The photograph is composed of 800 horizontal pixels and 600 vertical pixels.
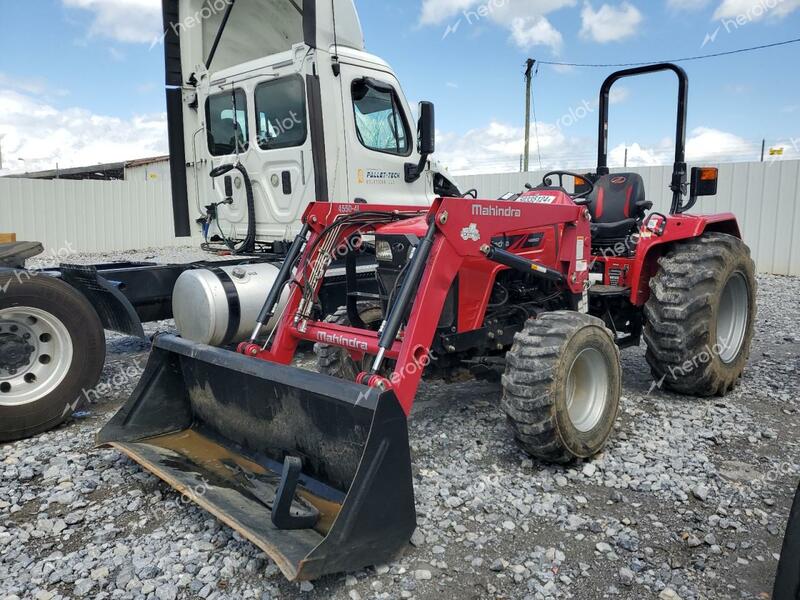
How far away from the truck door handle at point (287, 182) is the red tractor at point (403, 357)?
1.29 meters

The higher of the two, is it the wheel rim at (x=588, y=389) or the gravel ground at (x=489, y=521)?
the wheel rim at (x=588, y=389)

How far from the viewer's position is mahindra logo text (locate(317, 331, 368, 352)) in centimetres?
358

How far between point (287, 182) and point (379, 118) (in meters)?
1.09

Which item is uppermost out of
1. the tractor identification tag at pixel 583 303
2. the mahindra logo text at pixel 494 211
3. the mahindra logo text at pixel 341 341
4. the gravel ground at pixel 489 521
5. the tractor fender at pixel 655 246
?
the mahindra logo text at pixel 494 211

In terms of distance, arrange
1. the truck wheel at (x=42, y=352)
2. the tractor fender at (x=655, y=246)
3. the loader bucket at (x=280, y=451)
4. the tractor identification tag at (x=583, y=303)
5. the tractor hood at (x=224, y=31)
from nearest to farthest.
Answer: the loader bucket at (x=280, y=451) → the truck wheel at (x=42, y=352) → the tractor identification tag at (x=583, y=303) → the tractor fender at (x=655, y=246) → the tractor hood at (x=224, y=31)

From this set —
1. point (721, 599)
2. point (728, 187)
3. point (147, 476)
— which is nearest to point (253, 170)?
point (147, 476)

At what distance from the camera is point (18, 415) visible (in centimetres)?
421

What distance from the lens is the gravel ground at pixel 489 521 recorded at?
263 cm

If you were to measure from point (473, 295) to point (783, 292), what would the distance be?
8523 mm

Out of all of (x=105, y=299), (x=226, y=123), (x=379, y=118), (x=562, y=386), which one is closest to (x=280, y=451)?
(x=562, y=386)

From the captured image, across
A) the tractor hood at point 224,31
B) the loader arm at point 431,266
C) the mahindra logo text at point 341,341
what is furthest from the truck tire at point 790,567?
the tractor hood at point 224,31

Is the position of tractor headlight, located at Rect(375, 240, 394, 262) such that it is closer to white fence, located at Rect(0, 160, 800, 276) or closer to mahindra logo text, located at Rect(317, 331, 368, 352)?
mahindra logo text, located at Rect(317, 331, 368, 352)

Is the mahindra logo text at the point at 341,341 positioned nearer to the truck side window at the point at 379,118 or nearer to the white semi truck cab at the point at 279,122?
the white semi truck cab at the point at 279,122

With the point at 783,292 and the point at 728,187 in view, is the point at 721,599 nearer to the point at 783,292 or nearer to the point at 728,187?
the point at 783,292
